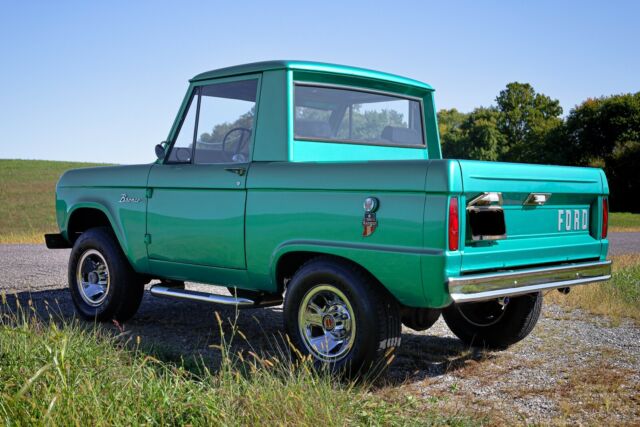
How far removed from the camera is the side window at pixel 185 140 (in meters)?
6.03

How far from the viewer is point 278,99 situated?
210 inches

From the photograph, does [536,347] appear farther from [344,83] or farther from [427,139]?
[344,83]

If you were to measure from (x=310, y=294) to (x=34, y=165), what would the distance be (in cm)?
5194

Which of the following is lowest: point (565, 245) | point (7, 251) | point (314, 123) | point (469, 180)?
point (7, 251)

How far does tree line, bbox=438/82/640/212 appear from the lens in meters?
38.4

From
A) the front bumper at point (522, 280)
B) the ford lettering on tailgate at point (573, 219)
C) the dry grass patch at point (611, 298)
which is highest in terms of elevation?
the ford lettering on tailgate at point (573, 219)

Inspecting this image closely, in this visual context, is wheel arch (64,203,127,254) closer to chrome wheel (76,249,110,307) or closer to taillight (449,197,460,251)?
chrome wheel (76,249,110,307)

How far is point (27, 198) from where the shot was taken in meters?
38.3

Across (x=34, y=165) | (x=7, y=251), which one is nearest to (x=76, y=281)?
(x=7, y=251)

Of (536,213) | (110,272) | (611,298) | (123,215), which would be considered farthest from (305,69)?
(611,298)

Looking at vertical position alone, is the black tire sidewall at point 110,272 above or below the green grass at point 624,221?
above

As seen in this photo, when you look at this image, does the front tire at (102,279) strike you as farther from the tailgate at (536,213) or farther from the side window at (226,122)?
the tailgate at (536,213)

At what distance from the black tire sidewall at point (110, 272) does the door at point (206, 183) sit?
47cm

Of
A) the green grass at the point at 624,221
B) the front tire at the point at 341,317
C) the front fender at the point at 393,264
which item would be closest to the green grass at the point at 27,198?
the front tire at the point at 341,317
